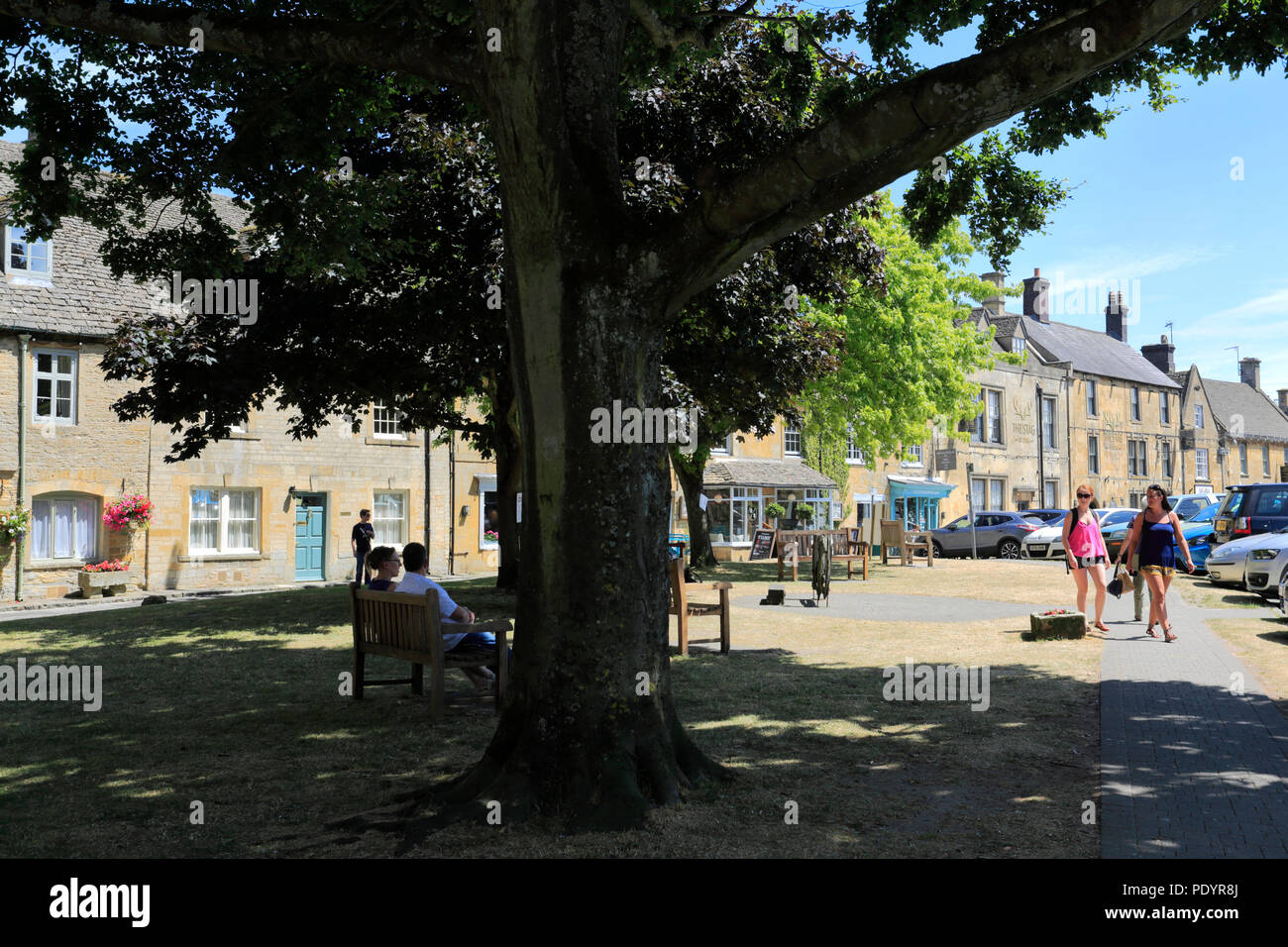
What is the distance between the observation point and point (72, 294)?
83.5 ft

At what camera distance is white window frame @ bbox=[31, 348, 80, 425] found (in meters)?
24.3

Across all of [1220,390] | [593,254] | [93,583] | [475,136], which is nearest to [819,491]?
[93,583]

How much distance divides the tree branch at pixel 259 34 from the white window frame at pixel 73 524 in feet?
67.6

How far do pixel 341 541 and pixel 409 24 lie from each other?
2297cm

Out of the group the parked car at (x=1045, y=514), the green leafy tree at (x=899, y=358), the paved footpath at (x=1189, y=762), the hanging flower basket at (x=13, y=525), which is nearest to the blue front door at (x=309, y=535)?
the hanging flower basket at (x=13, y=525)

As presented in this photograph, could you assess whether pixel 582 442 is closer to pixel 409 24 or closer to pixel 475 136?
pixel 409 24

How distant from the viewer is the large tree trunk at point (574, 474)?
5.55 m

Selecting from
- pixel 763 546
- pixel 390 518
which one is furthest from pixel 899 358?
pixel 390 518

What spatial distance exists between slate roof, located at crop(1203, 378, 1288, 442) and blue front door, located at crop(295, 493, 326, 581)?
191 ft

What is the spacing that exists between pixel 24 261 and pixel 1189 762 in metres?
26.7

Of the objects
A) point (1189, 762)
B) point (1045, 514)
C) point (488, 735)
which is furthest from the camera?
point (1045, 514)

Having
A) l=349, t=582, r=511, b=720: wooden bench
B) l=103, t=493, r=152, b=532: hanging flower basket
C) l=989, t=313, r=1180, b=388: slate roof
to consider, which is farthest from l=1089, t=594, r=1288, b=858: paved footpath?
l=989, t=313, r=1180, b=388: slate roof

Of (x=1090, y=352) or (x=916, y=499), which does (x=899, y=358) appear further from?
(x=1090, y=352)

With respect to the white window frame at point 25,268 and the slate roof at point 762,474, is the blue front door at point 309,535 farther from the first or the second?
the slate roof at point 762,474
